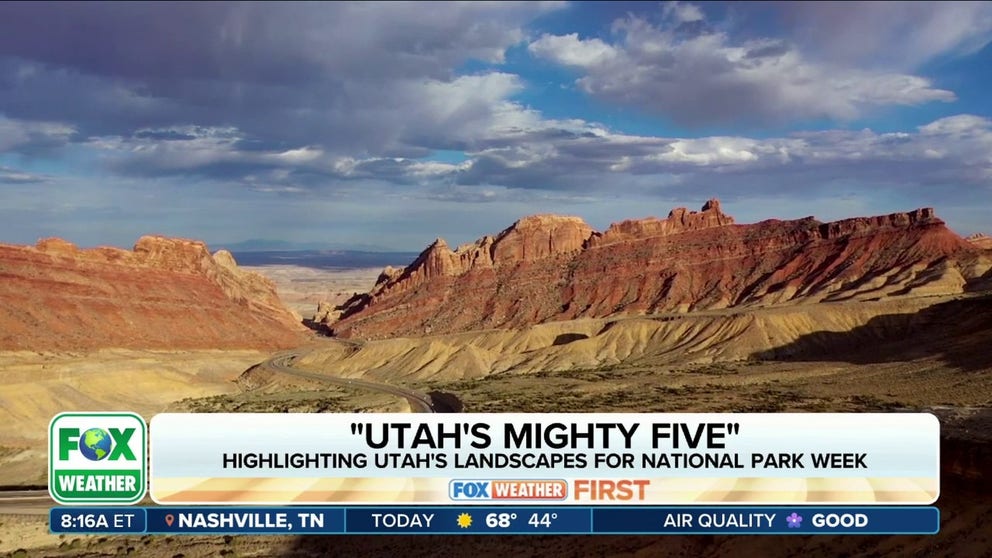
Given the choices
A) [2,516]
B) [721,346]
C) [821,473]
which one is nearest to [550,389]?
[721,346]

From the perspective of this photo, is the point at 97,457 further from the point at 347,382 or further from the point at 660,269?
the point at 660,269

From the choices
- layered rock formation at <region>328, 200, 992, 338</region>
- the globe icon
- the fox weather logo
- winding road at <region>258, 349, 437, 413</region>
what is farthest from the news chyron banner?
layered rock formation at <region>328, 200, 992, 338</region>

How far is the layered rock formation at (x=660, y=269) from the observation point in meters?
114

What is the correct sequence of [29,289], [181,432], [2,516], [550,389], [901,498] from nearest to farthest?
[901,498]
[181,432]
[2,516]
[550,389]
[29,289]

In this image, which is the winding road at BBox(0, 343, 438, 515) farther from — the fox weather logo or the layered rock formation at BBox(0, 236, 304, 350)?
the fox weather logo

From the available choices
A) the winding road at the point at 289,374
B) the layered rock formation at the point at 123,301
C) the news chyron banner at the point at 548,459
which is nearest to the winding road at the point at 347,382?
the winding road at the point at 289,374

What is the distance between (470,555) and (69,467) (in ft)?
44.3

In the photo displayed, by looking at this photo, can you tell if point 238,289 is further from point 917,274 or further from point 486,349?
point 917,274

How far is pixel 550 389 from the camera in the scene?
66875 millimetres

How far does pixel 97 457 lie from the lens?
20.0 meters

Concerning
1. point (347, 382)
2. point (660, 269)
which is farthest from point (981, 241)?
point (347, 382)

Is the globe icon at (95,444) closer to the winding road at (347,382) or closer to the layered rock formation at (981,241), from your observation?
the winding road at (347,382)

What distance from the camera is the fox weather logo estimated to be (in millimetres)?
19578

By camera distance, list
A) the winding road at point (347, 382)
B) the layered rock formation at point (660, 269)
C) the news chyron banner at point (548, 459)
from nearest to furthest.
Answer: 1. the news chyron banner at point (548, 459)
2. the winding road at point (347, 382)
3. the layered rock formation at point (660, 269)
